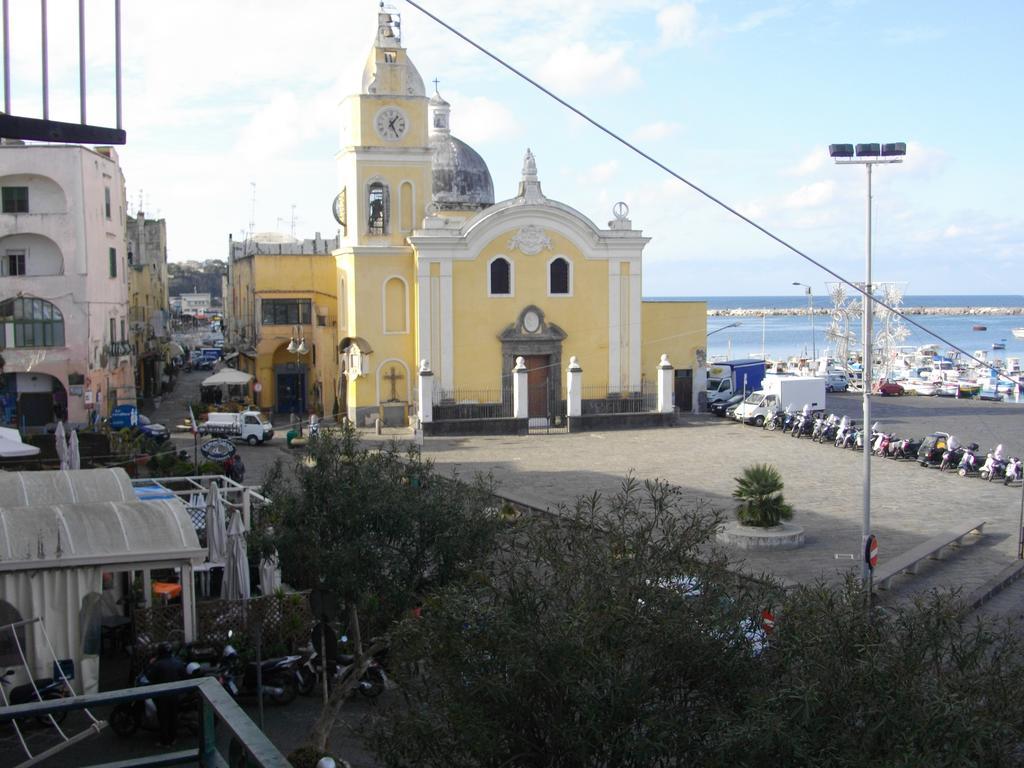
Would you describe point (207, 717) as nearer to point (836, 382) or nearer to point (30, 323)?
point (30, 323)

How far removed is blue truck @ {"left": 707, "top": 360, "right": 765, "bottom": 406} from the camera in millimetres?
40234

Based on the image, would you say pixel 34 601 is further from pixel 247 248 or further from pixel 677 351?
pixel 247 248

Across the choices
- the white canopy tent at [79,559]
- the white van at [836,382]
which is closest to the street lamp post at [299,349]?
the white van at [836,382]

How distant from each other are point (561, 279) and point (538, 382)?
352cm

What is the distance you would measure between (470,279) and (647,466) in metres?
11.0

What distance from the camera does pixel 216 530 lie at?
13.2 metres

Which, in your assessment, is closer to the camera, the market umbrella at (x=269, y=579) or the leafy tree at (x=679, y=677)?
the leafy tree at (x=679, y=677)

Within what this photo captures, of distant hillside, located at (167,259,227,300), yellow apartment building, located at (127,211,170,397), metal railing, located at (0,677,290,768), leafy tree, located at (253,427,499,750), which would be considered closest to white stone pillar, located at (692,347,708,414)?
yellow apartment building, located at (127,211,170,397)

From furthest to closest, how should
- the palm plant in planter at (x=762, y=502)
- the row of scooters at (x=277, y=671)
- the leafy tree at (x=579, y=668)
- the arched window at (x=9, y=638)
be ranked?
1. the palm plant in planter at (x=762, y=502)
2. the row of scooters at (x=277, y=671)
3. the arched window at (x=9, y=638)
4. the leafy tree at (x=579, y=668)

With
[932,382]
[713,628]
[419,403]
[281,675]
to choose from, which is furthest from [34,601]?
[932,382]

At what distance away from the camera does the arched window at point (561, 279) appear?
36.3 m

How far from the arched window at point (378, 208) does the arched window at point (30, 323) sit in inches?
399

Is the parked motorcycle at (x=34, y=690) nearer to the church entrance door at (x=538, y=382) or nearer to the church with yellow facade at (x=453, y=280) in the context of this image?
the church with yellow facade at (x=453, y=280)

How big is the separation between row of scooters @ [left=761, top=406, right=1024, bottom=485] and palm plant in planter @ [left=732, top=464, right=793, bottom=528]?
890 centimetres
